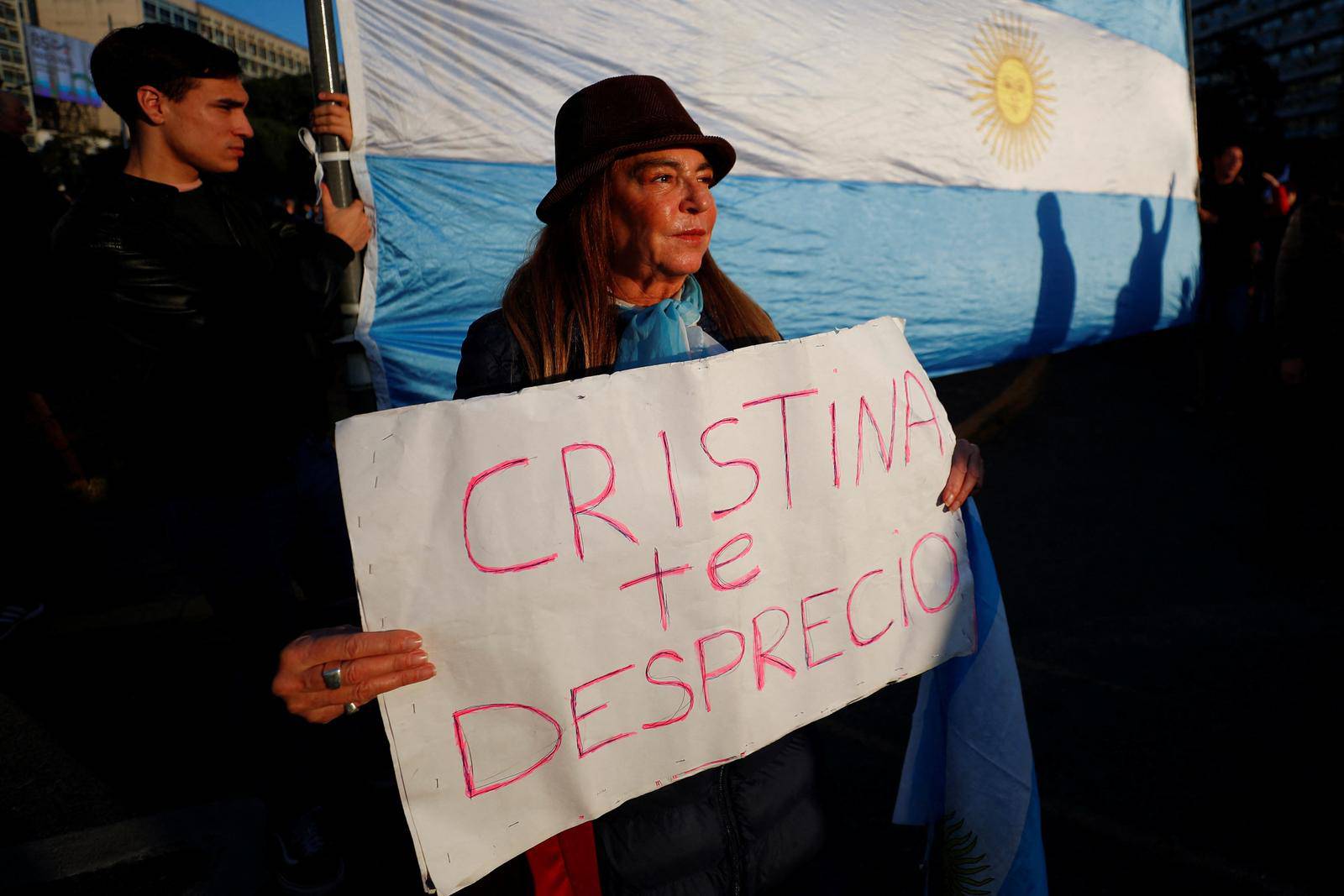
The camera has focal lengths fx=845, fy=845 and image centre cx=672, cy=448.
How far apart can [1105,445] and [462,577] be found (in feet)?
17.9

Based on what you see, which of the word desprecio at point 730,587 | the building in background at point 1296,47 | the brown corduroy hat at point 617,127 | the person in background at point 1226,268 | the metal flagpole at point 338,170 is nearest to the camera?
the word desprecio at point 730,587

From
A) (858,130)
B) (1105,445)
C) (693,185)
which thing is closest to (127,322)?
(693,185)

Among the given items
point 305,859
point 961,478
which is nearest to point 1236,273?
point 961,478

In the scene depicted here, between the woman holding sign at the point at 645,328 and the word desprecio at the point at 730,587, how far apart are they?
15 cm

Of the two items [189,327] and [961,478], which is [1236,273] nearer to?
[961,478]

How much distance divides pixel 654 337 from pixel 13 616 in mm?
3615

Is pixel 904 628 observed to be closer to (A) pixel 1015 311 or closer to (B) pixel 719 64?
(B) pixel 719 64

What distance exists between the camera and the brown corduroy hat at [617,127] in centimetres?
138

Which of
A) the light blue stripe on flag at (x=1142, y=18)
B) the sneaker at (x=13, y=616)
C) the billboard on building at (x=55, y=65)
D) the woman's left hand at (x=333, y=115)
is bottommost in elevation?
the sneaker at (x=13, y=616)

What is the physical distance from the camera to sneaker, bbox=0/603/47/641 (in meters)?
3.48

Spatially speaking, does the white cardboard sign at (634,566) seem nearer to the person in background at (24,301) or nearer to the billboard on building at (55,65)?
the person in background at (24,301)

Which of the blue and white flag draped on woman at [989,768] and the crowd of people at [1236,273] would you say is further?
the crowd of people at [1236,273]

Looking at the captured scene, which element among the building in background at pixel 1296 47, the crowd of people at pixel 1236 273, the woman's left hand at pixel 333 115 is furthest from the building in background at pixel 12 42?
the crowd of people at pixel 1236 273

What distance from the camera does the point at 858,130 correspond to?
12.0 ft
